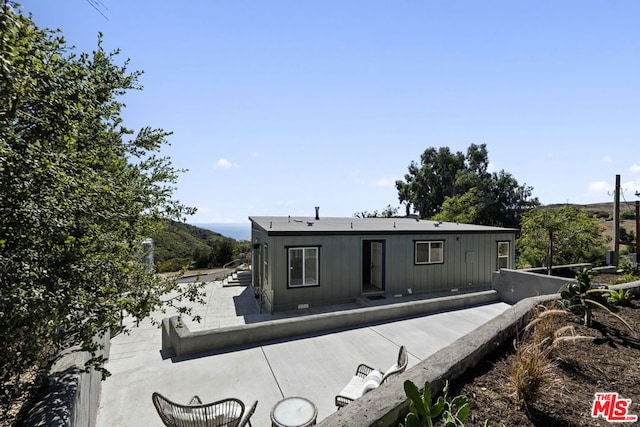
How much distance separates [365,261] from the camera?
13.0 metres

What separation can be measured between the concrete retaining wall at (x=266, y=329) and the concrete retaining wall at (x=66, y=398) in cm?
141

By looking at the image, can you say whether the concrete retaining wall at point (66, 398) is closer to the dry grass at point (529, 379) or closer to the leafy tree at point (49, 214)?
the leafy tree at point (49, 214)

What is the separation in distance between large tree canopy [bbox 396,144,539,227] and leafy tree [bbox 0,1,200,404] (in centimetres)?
2600

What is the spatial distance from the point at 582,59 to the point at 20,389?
41.4ft

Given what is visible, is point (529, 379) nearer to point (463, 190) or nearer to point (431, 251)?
point (431, 251)

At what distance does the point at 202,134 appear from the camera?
11023mm

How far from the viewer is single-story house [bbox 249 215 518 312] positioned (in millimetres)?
9297

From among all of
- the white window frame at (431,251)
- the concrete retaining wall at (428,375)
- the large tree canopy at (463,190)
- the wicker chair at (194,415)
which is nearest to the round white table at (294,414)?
the wicker chair at (194,415)

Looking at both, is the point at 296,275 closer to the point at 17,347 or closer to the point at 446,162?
the point at 17,347

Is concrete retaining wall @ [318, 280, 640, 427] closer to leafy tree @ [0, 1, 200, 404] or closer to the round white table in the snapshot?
the round white table

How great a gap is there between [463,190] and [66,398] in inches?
1284

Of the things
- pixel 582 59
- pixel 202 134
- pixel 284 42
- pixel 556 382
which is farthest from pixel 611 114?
pixel 202 134

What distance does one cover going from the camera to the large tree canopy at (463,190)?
26969 millimetres

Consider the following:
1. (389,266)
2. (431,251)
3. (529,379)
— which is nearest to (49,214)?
(529,379)
